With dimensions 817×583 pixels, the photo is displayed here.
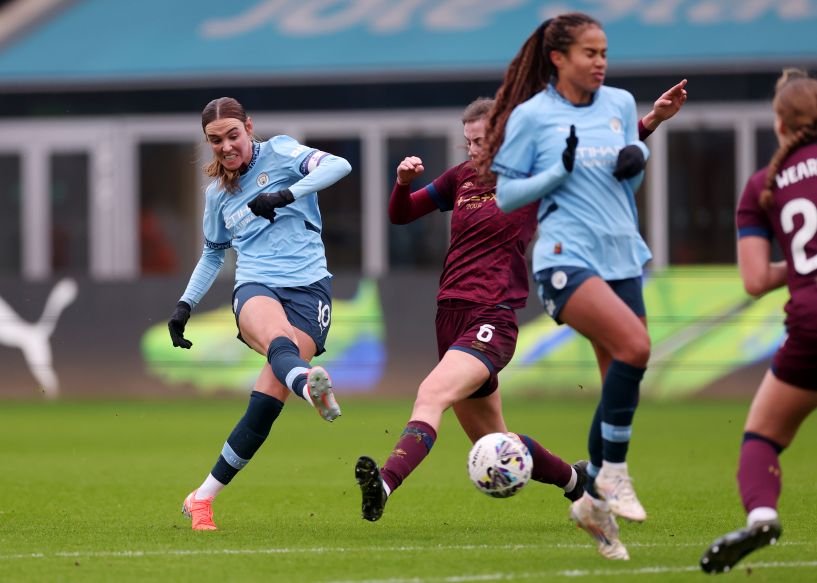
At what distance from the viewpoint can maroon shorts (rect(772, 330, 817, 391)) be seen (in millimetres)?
6118

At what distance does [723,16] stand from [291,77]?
5298 mm

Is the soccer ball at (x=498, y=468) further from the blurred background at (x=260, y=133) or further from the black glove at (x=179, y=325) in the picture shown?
the blurred background at (x=260, y=133)

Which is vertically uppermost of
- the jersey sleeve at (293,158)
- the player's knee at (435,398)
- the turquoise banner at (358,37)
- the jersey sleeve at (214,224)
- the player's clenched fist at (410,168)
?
the player's clenched fist at (410,168)

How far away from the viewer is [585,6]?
20.8 meters

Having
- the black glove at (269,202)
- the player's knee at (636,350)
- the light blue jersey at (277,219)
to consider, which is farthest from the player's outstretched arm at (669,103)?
the black glove at (269,202)

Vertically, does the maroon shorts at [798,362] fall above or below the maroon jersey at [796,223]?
below

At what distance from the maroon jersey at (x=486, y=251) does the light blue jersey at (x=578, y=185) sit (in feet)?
4.10

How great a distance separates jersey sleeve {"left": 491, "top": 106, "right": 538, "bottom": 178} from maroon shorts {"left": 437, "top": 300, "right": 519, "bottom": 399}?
4.26 feet

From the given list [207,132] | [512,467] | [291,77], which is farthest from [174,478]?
[291,77]

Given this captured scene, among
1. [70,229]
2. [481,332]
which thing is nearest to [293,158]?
[481,332]

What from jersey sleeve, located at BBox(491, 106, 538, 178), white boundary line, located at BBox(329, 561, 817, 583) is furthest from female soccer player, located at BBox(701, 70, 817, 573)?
jersey sleeve, located at BBox(491, 106, 538, 178)

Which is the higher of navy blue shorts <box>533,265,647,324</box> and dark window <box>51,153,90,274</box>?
navy blue shorts <box>533,265,647,324</box>

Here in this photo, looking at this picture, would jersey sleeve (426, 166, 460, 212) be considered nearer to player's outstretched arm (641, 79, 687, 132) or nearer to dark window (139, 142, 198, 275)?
player's outstretched arm (641, 79, 687, 132)

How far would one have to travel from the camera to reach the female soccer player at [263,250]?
8438 mm
